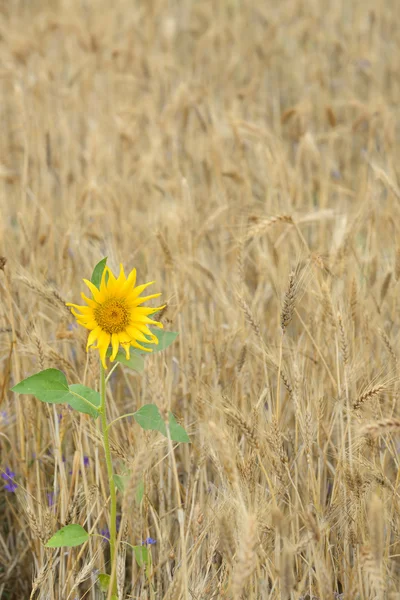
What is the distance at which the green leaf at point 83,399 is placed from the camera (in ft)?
4.31

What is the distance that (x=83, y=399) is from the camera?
131 centimetres

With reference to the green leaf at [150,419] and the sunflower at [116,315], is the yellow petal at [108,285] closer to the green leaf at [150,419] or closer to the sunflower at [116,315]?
the sunflower at [116,315]

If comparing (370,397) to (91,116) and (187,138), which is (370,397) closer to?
(187,138)

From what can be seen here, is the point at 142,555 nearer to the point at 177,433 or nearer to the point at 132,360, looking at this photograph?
the point at 177,433

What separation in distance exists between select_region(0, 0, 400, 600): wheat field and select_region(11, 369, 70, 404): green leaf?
18 centimetres

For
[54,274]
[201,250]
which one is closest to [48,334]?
[54,274]

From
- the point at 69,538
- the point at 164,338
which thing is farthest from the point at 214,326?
the point at 69,538

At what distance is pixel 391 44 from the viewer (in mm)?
4938

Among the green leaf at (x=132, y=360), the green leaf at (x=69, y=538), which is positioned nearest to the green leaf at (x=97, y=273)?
the green leaf at (x=132, y=360)

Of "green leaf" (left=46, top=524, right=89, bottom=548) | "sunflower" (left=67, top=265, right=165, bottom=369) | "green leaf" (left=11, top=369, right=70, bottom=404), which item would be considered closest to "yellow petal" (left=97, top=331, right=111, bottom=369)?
"sunflower" (left=67, top=265, right=165, bottom=369)

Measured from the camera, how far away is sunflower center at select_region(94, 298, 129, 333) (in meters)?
1.27

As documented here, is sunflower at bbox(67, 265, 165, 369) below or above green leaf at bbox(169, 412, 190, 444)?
above

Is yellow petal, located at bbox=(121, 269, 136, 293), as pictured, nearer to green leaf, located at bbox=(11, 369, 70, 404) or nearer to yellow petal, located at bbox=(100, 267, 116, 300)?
yellow petal, located at bbox=(100, 267, 116, 300)

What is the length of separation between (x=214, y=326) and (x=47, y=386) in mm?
833
